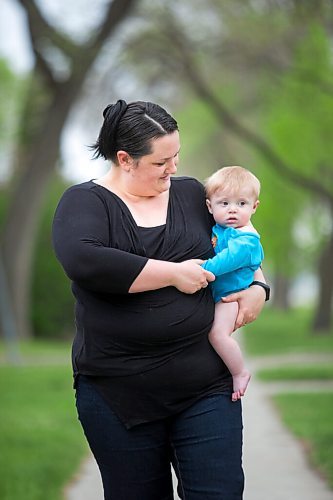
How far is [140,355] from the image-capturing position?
3191mm

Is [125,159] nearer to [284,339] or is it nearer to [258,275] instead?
[258,275]

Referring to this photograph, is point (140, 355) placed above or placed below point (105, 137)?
below

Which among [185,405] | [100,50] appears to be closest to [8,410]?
[185,405]

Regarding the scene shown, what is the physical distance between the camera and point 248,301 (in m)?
3.35

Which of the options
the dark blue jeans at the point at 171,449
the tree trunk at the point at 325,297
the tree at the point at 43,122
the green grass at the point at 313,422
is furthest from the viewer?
the tree trunk at the point at 325,297

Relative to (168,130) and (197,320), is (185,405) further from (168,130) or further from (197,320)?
(168,130)

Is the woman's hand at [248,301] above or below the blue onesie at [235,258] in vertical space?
below

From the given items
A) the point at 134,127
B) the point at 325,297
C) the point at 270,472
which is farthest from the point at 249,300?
the point at 325,297

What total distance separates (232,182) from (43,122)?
57.1ft

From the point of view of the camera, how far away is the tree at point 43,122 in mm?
19312

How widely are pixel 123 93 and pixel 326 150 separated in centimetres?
473

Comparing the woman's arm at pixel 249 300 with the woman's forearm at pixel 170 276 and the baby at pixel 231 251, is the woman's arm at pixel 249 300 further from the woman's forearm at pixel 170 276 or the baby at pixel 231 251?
the woman's forearm at pixel 170 276

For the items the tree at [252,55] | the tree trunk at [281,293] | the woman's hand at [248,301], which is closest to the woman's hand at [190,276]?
the woman's hand at [248,301]

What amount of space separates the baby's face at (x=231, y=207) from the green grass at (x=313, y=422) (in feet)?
11.2
